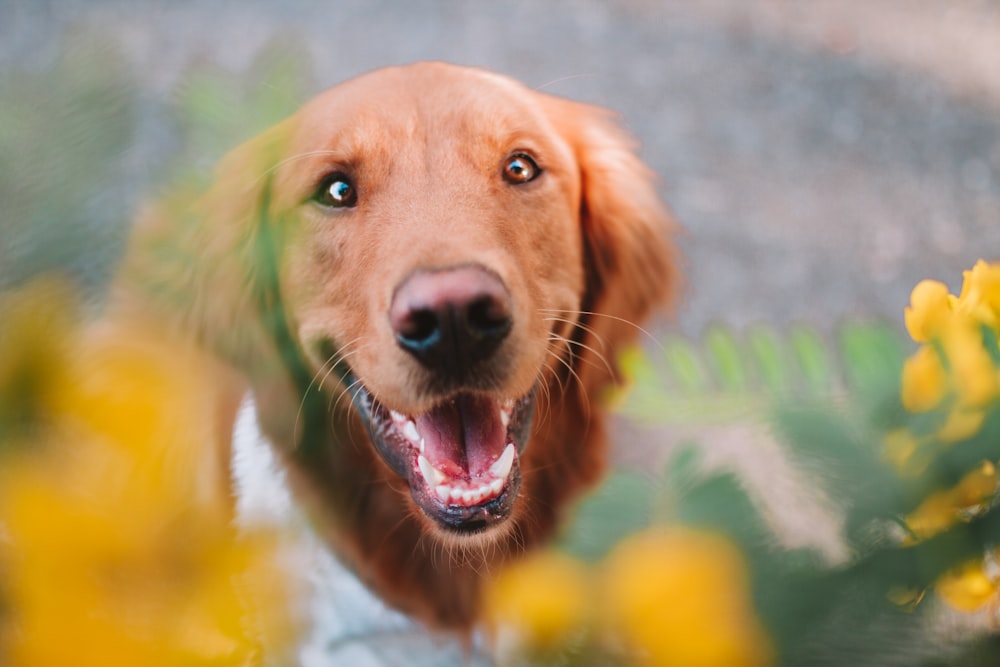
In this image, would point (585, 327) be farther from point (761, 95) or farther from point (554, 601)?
point (761, 95)

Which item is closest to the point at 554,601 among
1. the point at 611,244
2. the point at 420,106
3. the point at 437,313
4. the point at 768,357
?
the point at 768,357

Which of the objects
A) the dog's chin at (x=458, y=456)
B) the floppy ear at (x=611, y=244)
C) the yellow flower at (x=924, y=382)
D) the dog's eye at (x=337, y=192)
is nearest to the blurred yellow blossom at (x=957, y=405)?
the yellow flower at (x=924, y=382)

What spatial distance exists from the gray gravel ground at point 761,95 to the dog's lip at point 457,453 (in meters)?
1.90

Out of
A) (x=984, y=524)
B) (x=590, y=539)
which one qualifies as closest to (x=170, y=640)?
(x=590, y=539)

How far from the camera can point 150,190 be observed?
0.86 metres

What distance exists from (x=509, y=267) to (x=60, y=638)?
132 cm

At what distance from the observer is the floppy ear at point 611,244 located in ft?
7.82

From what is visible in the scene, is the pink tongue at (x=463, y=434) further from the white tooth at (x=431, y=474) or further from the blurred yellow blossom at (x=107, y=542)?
the blurred yellow blossom at (x=107, y=542)

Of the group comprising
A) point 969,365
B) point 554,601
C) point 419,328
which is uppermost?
point 969,365

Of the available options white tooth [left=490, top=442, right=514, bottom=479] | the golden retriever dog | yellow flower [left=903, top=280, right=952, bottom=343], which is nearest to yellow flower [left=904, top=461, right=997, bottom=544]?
→ yellow flower [left=903, top=280, right=952, bottom=343]

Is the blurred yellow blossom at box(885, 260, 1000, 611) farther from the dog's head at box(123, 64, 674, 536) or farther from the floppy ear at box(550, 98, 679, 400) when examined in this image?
the floppy ear at box(550, 98, 679, 400)

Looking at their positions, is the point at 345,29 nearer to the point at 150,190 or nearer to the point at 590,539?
the point at 150,190

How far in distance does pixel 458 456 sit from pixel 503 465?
0.11 metres

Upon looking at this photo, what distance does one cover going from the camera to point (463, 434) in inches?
78.9
